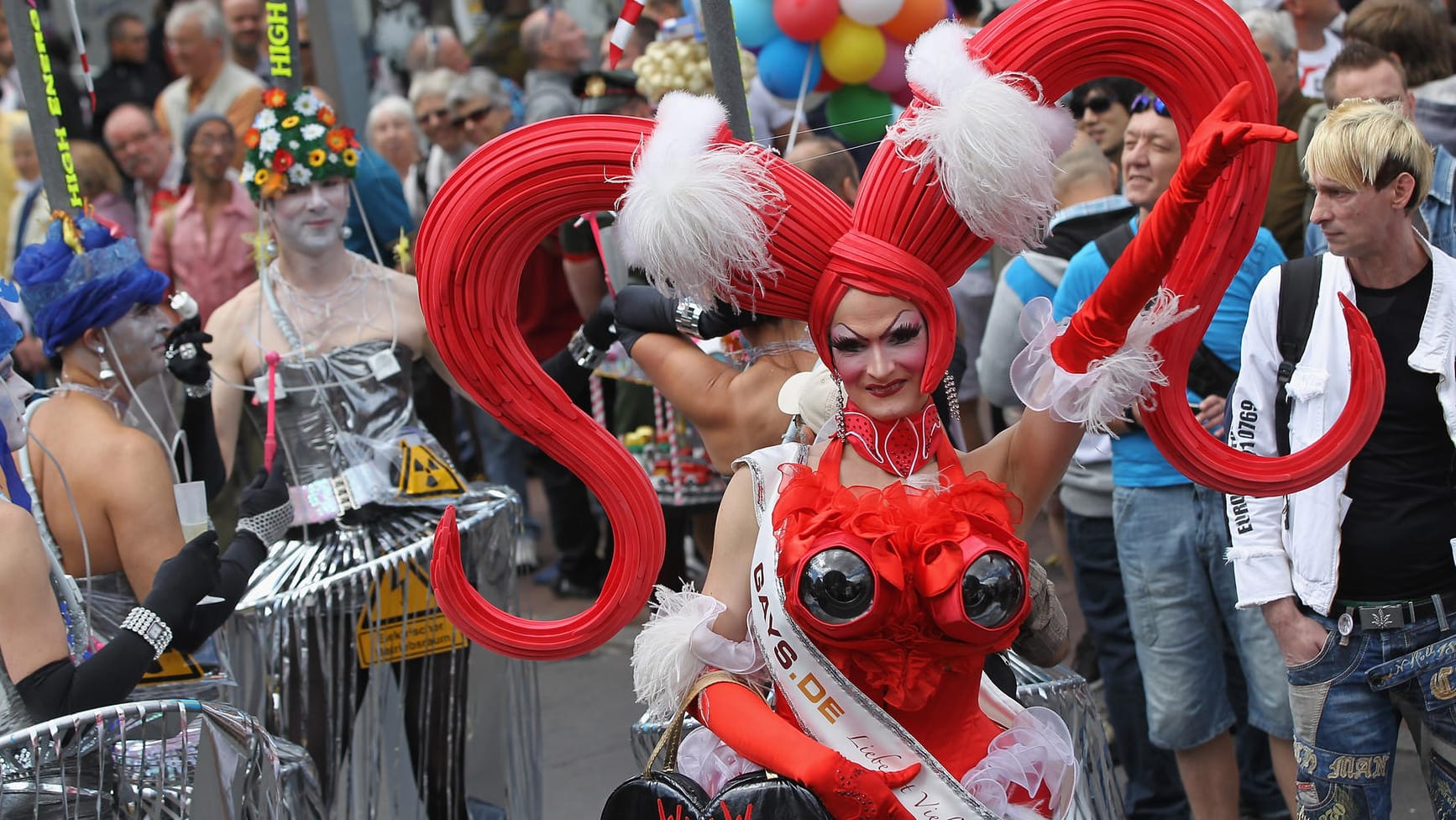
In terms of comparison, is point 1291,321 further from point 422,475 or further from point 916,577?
point 422,475

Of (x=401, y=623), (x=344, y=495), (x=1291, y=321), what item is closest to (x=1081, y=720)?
(x=1291, y=321)

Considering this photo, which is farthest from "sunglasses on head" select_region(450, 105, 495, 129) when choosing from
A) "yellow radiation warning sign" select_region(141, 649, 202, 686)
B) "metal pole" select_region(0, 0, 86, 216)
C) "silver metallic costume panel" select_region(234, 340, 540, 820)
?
"yellow radiation warning sign" select_region(141, 649, 202, 686)

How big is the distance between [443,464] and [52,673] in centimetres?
181

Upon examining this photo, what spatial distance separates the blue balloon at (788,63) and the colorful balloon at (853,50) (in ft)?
0.24

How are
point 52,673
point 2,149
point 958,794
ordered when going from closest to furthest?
point 958,794 → point 52,673 → point 2,149

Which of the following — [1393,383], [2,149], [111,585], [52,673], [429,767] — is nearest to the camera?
[52,673]

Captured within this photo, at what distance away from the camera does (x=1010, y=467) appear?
8.52ft

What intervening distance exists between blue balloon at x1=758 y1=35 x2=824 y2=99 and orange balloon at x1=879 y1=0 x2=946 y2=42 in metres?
0.28

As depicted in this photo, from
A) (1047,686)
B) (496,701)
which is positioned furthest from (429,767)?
(1047,686)

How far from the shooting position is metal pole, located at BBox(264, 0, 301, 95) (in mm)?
4707

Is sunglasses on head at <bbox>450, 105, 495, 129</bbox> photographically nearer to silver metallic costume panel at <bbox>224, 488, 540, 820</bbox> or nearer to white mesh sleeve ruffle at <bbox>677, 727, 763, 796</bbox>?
silver metallic costume panel at <bbox>224, 488, 540, 820</bbox>

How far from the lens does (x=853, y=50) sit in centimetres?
525

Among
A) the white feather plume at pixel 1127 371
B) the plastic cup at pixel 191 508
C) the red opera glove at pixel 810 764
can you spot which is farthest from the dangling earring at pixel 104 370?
the white feather plume at pixel 1127 371

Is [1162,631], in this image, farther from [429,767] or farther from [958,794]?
[429,767]
